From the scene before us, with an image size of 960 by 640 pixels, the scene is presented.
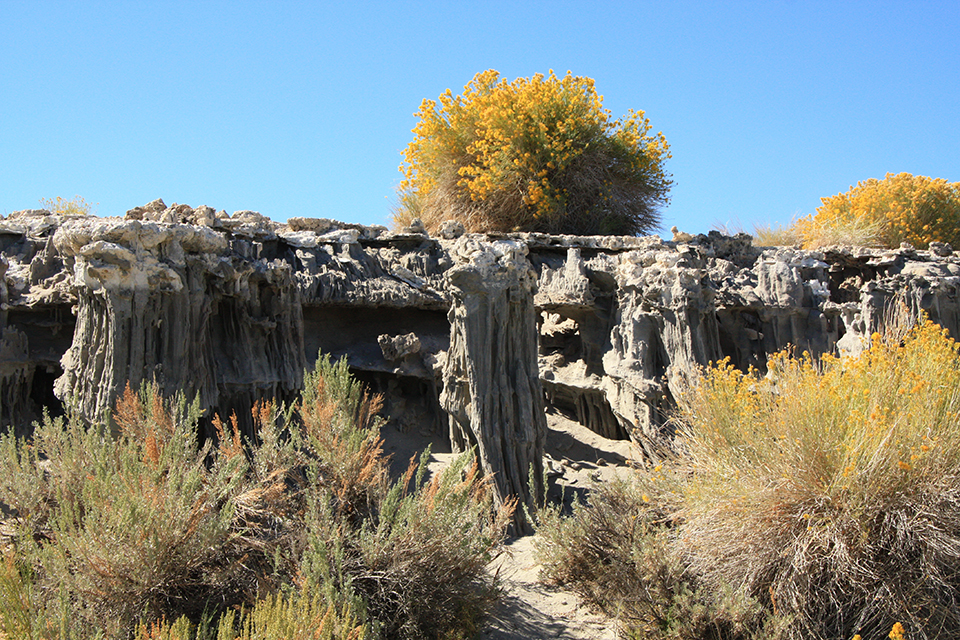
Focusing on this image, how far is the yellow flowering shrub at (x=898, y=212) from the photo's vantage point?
15.9 m

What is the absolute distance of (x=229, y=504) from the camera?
4113 millimetres

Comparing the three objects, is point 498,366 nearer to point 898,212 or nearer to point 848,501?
point 848,501

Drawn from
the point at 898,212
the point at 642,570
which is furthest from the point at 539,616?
the point at 898,212

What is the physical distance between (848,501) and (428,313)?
→ 22.2 ft

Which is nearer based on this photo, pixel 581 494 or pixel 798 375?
pixel 798 375

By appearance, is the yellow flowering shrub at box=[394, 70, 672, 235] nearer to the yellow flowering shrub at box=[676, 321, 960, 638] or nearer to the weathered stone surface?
the weathered stone surface

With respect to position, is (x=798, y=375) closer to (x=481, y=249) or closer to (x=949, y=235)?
(x=481, y=249)

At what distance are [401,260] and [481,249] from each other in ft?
10.3

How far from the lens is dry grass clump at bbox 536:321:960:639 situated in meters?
4.11

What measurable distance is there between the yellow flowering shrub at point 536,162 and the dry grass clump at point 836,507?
8.41m

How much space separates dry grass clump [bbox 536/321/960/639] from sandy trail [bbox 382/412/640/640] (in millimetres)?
454

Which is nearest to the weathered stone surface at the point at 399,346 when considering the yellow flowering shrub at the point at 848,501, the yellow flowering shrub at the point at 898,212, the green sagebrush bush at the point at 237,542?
the green sagebrush bush at the point at 237,542

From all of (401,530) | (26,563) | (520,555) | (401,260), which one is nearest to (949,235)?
(401,260)

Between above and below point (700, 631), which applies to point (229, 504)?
above
